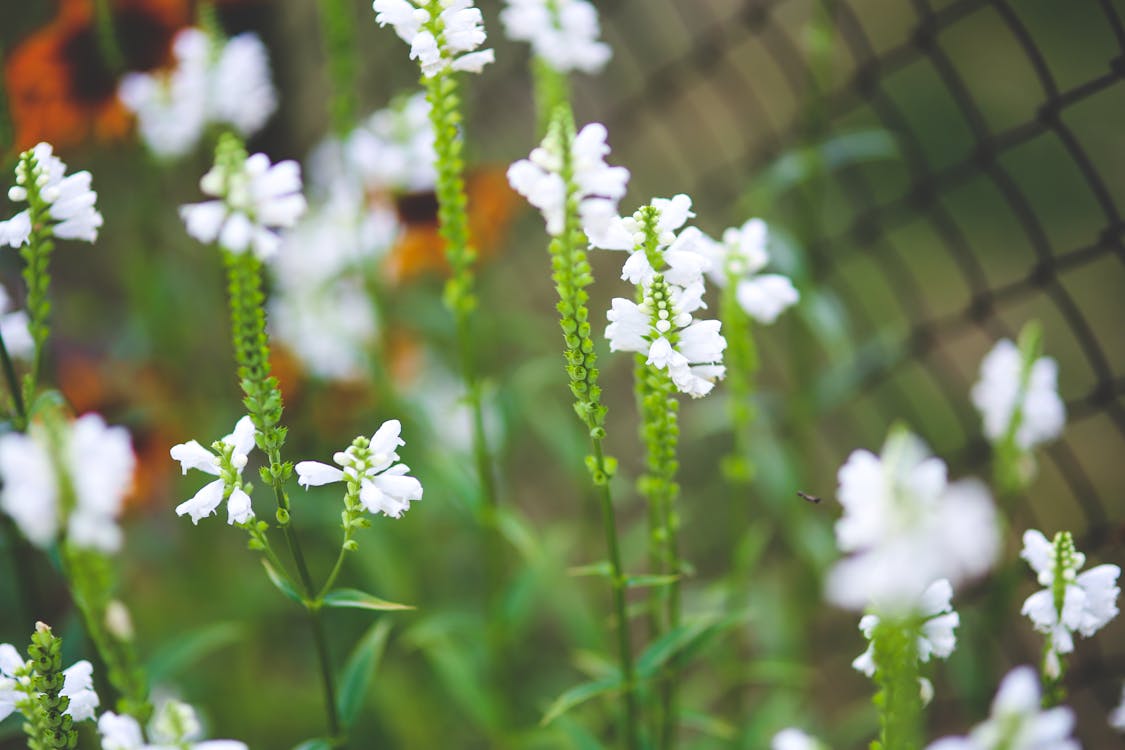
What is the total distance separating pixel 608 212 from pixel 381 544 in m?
0.93

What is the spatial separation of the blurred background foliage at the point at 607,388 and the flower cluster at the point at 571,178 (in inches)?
17.4

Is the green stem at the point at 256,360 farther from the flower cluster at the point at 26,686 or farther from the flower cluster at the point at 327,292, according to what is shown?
the flower cluster at the point at 327,292

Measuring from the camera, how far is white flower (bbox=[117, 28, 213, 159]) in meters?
1.52

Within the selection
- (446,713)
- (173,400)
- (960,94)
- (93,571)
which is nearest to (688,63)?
(960,94)

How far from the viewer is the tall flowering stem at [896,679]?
61cm

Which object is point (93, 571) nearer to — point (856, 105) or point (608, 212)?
point (608, 212)

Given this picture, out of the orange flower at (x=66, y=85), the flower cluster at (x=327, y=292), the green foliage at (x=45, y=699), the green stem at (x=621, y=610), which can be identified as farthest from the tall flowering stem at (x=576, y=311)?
the orange flower at (x=66, y=85)

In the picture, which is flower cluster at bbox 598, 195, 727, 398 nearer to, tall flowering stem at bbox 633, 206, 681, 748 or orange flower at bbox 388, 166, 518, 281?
tall flowering stem at bbox 633, 206, 681, 748

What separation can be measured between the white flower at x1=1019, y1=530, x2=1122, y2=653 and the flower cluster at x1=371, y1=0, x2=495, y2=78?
628mm

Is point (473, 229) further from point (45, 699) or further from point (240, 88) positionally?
point (45, 699)

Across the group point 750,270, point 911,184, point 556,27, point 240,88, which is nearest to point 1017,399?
point 750,270

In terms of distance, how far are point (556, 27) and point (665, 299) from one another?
0.55 metres

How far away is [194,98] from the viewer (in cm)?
153

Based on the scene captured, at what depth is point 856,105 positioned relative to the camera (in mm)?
→ 3076
